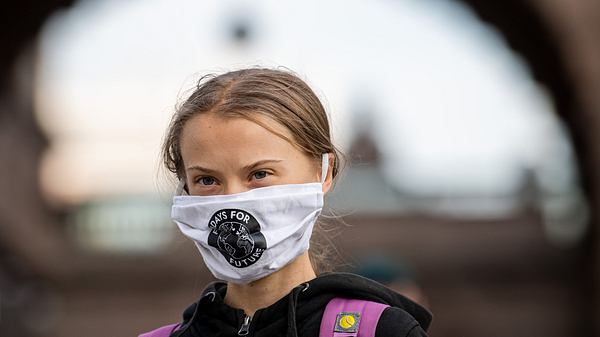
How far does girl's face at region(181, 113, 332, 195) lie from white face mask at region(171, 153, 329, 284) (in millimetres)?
26

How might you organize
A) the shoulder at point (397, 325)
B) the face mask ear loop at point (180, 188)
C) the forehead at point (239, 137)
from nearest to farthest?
the shoulder at point (397, 325)
the forehead at point (239, 137)
the face mask ear loop at point (180, 188)

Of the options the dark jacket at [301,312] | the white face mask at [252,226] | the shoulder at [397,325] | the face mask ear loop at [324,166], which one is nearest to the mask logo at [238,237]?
the white face mask at [252,226]

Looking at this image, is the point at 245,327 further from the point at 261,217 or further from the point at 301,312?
the point at 261,217

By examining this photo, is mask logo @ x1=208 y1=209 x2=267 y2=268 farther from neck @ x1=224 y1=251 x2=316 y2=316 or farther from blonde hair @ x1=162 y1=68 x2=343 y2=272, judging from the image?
blonde hair @ x1=162 y1=68 x2=343 y2=272

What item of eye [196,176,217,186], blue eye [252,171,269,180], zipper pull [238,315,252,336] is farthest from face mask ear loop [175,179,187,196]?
zipper pull [238,315,252,336]

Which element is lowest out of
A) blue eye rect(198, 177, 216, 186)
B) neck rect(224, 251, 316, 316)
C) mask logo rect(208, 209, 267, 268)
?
neck rect(224, 251, 316, 316)

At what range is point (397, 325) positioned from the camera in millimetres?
2877

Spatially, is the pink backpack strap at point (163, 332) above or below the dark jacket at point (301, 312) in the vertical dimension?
below

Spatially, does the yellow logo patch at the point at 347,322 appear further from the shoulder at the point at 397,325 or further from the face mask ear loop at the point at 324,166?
the face mask ear loop at the point at 324,166

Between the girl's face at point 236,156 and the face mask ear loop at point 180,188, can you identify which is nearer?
the girl's face at point 236,156

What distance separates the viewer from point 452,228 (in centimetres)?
2584

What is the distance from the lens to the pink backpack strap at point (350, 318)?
2891 millimetres

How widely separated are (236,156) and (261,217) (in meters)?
0.16

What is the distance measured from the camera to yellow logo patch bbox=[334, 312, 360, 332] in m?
2.90
